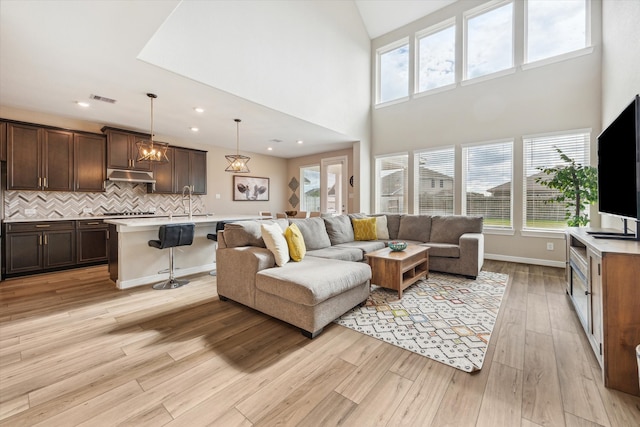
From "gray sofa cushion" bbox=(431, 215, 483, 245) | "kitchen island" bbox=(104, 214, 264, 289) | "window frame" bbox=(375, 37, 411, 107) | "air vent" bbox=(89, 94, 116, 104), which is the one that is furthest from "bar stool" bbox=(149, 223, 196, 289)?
"window frame" bbox=(375, 37, 411, 107)

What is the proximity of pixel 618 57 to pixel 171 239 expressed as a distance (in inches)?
237

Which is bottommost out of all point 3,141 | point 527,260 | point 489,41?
point 527,260

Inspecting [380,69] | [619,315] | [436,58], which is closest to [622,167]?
[619,315]

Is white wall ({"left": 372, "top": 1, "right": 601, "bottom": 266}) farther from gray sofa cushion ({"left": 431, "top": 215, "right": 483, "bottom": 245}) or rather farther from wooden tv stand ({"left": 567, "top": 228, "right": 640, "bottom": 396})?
wooden tv stand ({"left": 567, "top": 228, "right": 640, "bottom": 396})

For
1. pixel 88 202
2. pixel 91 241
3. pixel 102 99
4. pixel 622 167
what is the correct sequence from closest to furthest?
pixel 622 167
pixel 102 99
pixel 91 241
pixel 88 202

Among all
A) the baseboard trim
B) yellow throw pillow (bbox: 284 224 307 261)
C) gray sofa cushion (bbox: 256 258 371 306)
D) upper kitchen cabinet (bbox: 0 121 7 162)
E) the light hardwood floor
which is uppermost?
upper kitchen cabinet (bbox: 0 121 7 162)

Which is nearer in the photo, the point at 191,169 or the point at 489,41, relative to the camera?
the point at 489,41

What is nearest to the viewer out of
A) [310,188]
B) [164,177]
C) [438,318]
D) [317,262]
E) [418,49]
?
[438,318]

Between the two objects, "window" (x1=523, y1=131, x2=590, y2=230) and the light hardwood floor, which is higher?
"window" (x1=523, y1=131, x2=590, y2=230)

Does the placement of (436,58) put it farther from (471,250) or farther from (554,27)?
(471,250)

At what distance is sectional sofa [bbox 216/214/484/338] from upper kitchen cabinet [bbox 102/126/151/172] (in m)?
3.37

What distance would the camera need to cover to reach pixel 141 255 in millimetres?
3672

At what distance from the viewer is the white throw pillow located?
479 cm

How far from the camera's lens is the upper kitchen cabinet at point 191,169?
19.1 feet
